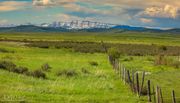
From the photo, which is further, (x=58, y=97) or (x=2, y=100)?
(x=58, y=97)

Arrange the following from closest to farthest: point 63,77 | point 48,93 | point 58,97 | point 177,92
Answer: point 58,97 → point 48,93 → point 177,92 → point 63,77

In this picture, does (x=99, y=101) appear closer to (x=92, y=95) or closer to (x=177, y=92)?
(x=92, y=95)

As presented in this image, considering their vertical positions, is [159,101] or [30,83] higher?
[159,101]

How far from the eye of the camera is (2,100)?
2184cm

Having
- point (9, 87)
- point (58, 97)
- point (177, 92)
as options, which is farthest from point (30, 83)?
point (177, 92)

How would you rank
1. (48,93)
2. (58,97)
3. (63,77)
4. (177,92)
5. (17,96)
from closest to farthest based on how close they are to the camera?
(17,96)
(58,97)
(48,93)
(177,92)
(63,77)

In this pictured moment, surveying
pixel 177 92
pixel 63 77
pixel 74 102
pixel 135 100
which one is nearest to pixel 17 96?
pixel 74 102

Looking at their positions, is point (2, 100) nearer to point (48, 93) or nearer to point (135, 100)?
point (48, 93)

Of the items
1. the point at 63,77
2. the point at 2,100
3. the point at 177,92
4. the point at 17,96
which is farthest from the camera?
the point at 63,77

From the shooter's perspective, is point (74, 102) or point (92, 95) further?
point (92, 95)

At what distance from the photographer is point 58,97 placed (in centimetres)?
2548

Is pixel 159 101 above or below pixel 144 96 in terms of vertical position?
above

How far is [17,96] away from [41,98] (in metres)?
1.47

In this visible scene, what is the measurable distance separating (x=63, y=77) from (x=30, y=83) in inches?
325
